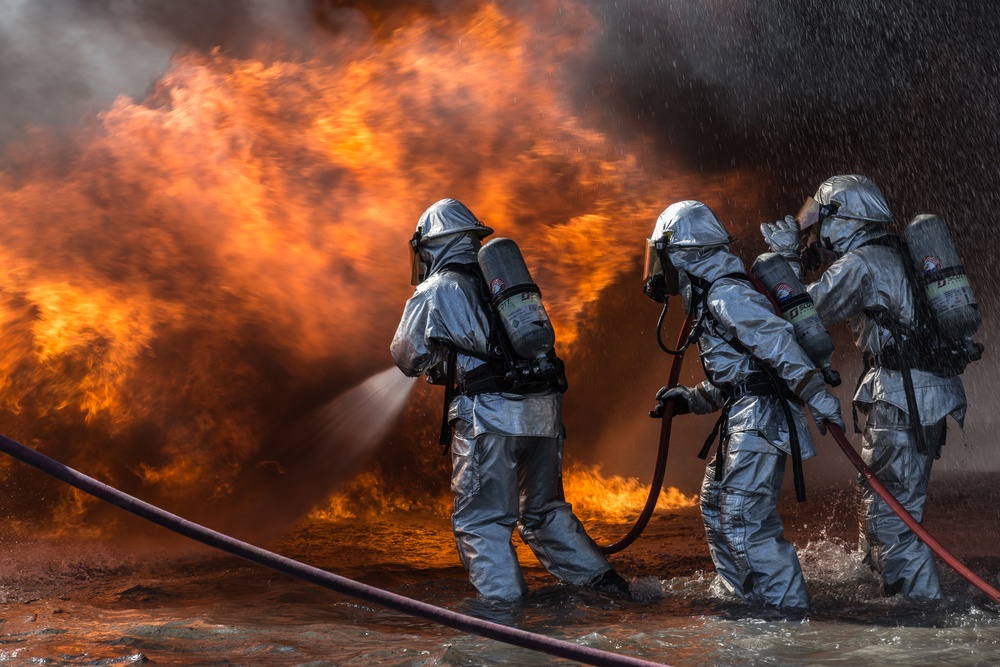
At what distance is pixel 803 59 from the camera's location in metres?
9.72

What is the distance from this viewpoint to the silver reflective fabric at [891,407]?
15.5 feet

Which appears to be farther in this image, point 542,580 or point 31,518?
point 31,518

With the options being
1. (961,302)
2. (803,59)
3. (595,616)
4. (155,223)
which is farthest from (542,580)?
(803,59)

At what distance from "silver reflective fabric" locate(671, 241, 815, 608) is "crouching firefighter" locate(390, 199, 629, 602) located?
80cm

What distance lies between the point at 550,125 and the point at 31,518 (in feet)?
19.3

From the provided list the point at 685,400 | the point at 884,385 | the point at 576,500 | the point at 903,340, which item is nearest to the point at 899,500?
the point at 884,385

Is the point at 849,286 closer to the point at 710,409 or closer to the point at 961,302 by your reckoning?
Result: the point at 961,302

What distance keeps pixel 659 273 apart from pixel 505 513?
4.95 feet

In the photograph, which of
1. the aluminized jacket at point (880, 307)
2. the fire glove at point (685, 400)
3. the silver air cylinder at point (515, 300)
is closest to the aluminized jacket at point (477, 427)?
the silver air cylinder at point (515, 300)

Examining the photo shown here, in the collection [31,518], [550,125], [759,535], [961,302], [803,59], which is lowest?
[759,535]

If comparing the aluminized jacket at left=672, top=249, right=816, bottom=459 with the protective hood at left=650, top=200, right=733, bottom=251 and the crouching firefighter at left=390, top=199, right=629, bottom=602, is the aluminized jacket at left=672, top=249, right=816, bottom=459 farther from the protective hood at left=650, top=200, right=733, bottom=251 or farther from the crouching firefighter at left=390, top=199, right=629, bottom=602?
the crouching firefighter at left=390, top=199, right=629, bottom=602

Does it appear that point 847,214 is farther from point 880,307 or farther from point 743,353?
point 743,353

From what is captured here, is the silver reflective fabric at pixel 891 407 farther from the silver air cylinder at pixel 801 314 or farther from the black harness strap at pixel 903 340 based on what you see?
the silver air cylinder at pixel 801 314

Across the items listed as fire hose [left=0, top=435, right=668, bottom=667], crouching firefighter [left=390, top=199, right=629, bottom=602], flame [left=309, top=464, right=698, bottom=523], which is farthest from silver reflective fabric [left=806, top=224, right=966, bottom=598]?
flame [left=309, top=464, right=698, bottom=523]
